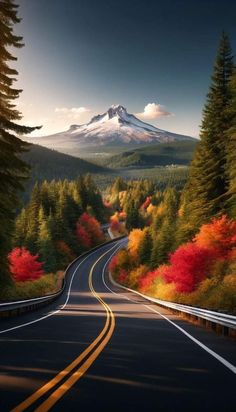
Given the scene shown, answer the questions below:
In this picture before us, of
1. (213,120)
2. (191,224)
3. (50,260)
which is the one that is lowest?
(50,260)

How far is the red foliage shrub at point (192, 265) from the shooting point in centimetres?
4075

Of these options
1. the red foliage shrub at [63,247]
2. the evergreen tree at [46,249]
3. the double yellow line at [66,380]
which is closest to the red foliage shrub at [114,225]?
the red foliage shrub at [63,247]

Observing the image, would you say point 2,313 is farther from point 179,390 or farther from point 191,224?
point 191,224

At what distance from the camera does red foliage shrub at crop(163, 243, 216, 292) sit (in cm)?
4075

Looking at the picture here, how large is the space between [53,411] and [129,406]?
0.97 m

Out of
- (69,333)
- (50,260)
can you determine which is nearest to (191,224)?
(69,333)

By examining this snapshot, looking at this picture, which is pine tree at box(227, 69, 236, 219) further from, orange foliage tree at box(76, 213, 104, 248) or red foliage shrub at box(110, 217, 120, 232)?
red foliage shrub at box(110, 217, 120, 232)

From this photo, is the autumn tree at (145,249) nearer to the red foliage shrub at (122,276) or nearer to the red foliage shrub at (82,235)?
the red foliage shrub at (122,276)

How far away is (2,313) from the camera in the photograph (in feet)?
68.7

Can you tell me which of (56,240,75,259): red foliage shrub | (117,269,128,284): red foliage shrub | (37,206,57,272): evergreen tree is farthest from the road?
(56,240,75,259): red foliage shrub

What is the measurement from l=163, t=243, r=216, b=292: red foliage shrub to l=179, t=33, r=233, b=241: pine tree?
18.4 feet

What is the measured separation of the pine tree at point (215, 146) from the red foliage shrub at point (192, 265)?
5.62 m

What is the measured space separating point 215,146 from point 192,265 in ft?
41.0

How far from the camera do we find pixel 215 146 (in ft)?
149
